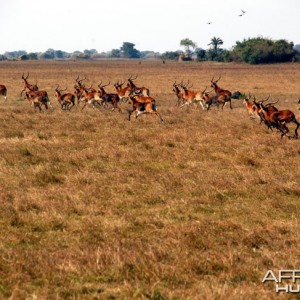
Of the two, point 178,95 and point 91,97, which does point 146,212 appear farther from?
point 178,95

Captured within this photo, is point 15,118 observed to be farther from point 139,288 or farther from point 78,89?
point 139,288

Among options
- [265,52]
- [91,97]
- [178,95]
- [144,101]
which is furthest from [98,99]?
[265,52]

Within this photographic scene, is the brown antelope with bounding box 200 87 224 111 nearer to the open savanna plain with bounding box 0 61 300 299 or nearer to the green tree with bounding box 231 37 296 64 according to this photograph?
the open savanna plain with bounding box 0 61 300 299

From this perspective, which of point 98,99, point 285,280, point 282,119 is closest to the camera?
point 285,280

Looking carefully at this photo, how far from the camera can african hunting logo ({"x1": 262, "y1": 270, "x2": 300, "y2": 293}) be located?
5.97m

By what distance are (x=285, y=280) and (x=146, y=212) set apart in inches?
132

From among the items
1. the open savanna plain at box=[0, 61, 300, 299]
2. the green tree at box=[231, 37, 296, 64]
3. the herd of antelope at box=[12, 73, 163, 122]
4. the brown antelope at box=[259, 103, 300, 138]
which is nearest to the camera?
the open savanna plain at box=[0, 61, 300, 299]

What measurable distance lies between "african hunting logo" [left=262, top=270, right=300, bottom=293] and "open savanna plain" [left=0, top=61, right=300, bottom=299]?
0.10m

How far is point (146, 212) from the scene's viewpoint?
910 cm

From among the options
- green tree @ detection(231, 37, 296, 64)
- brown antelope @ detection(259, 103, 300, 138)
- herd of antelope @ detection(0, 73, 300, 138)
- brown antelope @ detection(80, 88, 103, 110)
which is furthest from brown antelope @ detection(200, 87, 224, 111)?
green tree @ detection(231, 37, 296, 64)

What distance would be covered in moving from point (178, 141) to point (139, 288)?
10.1m

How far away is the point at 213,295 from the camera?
5.71 m

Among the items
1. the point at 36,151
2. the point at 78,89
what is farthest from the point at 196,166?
the point at 78,89

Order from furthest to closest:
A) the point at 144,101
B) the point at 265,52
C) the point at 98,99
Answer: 1. the point at 265,52
2. the point at 98,99
3. the point at 144,101
